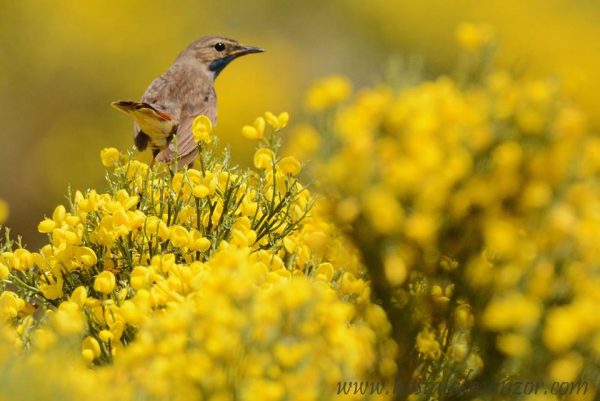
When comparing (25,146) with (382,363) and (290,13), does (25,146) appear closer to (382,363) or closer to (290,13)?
(290,13)

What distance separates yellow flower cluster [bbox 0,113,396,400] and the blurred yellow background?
29.8ft

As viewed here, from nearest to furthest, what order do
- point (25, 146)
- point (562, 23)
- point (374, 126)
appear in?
1. point (374, 126)
2. point (25, 146)
3. point (562, 23)

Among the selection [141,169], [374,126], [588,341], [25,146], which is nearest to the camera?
[588,341]

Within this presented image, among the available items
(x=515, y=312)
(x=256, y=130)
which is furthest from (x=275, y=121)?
(x=515, y=312)

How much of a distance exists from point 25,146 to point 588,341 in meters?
12.5

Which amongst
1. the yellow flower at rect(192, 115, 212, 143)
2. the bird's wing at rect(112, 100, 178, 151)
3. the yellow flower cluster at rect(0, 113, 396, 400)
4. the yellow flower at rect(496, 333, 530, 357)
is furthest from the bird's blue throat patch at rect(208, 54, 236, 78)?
the yellow flower at rect(496, 333, 530, 357)

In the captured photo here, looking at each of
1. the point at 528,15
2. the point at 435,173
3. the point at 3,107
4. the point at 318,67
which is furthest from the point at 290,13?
the point at 435,173

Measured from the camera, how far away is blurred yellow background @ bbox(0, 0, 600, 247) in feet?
43.8

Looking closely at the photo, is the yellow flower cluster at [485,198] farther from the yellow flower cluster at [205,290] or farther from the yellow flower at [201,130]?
the yellow flower at [201,130]

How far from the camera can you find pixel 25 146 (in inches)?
550

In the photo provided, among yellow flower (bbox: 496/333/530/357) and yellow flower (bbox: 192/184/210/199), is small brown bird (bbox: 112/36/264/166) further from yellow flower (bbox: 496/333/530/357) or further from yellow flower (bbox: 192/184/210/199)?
yellow flower (bbox: 496/333/530/357)

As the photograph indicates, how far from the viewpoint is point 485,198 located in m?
2.26

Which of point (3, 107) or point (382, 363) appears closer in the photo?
point (382, 363)

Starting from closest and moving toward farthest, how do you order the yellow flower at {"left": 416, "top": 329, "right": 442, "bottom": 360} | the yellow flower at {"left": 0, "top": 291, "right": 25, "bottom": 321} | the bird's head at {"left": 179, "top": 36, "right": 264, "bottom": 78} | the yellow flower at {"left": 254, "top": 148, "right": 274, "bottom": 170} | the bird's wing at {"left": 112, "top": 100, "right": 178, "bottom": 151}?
the yellow flower at {"left": 416, "top": 329, "right": 442, "bottom": 360}
the yellow flower at {"left": 0, "top": 291, "right": 25, "bottom": 321}
the yellow flower at {"left": 254, "top": 148, "right": 274, "bottom": 170}
the bird's wing at {"left": 112, "top": 100, "right": 178, "bottom": 151}
the bird's head at {"left": 179, "top": 36, "right": 264, "bottom": 78}
